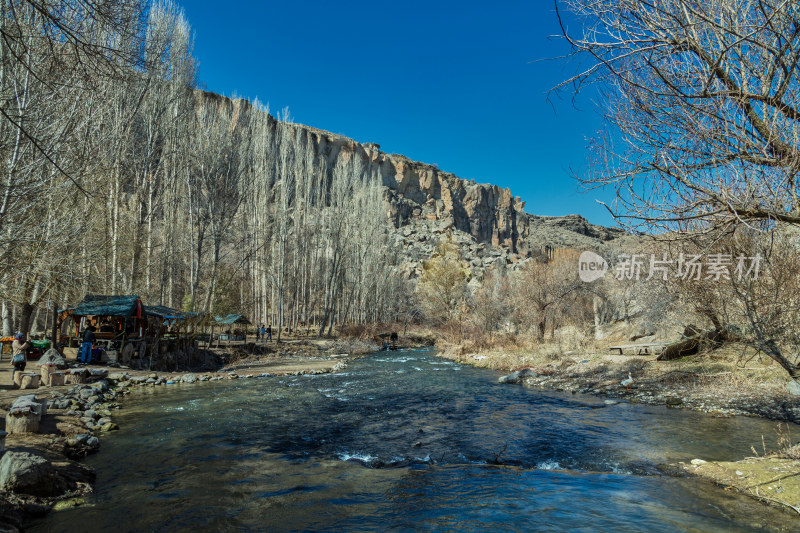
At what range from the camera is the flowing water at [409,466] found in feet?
14.8

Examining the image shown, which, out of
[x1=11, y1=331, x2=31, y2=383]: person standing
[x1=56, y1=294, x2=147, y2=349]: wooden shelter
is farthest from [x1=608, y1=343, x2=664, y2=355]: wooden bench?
[x1=11, y1=331, x2=31, y2=383]: person standing

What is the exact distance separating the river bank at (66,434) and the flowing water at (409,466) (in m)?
0.24

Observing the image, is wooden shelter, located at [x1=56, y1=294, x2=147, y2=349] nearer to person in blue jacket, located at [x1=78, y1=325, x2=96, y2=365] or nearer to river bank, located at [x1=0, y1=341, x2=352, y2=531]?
person in blue jacket, located at [x1=78, y1=325, x2=96, y2=365]

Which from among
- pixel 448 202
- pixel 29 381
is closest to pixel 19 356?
pixel 29 381

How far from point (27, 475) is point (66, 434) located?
272cm

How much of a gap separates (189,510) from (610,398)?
1032cm

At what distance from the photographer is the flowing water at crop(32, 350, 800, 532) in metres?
4.52

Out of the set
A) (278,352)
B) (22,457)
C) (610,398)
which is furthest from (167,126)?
(610,398)

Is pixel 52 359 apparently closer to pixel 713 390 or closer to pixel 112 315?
pixel 112 315

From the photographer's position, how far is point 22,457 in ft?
15.2

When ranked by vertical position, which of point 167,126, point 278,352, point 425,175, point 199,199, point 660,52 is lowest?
point 278,352

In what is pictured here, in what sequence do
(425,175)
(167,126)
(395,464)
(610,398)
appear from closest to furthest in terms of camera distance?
(395,464) < (610,398) < (167,126) < (425,175)

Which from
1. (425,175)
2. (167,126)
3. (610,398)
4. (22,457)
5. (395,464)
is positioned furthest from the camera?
(425,175)

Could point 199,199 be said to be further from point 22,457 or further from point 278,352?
point 22,457
